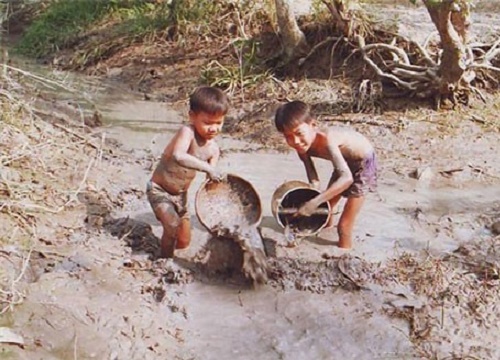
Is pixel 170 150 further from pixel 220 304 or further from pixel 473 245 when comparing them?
pixel 473 245

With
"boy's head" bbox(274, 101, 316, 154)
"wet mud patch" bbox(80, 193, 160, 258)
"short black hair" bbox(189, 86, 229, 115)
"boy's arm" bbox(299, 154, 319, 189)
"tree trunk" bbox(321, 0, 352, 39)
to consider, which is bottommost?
"wet mud patch" bbox(80, 193, 160, 258)

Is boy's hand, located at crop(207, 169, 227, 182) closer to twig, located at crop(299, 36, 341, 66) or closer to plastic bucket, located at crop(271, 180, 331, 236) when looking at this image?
plastic bucket, located at crop(271, 180, 331, 236)

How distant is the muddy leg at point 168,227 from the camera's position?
176 inches

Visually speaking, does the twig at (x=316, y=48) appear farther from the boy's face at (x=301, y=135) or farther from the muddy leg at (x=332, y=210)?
the boy's face at (x=301, y=135)

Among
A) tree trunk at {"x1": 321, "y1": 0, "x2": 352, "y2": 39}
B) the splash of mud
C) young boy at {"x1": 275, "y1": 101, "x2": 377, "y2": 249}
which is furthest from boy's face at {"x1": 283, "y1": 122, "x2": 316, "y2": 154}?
tree trunk at {"x1": 321, "y1": 0, "x2": 352, "y2": 39}

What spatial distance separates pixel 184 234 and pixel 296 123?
103 centimetres

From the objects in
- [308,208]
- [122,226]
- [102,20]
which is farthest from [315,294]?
[102,20]

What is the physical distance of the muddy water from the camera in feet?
12.1

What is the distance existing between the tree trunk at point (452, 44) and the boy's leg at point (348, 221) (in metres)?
2.59

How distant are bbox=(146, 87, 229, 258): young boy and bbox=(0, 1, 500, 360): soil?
0.18 meters

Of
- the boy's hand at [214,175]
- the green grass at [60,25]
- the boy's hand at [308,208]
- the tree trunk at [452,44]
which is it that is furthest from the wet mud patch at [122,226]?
the green grass at [60,25]

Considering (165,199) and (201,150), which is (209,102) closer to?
(201,150)

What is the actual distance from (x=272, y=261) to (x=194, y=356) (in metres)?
1.14

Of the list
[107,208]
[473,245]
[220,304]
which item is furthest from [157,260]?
[473,245]
